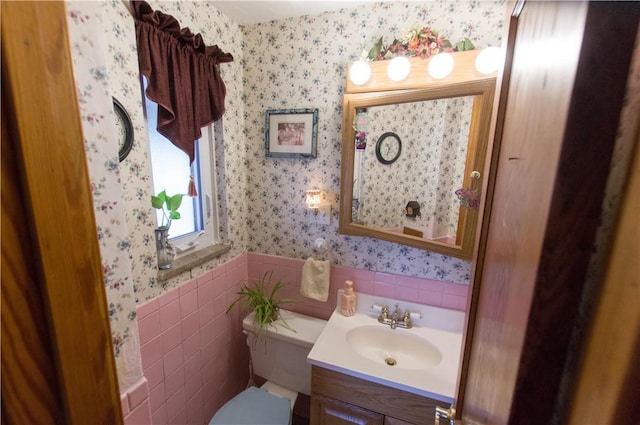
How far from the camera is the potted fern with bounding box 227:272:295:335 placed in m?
1.50

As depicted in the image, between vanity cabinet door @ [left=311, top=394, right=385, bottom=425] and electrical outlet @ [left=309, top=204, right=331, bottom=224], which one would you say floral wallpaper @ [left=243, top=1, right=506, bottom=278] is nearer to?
electrical outlet @ [left=309, top=204, right=331, bottom=224]

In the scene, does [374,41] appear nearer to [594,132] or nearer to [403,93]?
[403,93]

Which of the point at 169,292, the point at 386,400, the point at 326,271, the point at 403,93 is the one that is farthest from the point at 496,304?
the point at 169,292

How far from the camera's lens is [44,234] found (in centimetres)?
36

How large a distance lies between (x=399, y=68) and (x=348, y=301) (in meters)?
1.19

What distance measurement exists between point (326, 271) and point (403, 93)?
992 millimetres

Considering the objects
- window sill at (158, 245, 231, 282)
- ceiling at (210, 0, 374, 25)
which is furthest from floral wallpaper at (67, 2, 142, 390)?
ceiling at (210, 0, 374, 25)

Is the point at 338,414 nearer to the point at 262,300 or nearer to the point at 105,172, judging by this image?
the point at 262,300

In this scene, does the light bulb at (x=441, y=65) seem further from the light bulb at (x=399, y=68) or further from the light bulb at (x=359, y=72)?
the light bulb at (x=359, y=72)

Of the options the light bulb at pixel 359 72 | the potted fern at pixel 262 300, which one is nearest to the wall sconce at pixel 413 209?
the light bulb at pixel 359 72

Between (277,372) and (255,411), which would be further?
(277,372)

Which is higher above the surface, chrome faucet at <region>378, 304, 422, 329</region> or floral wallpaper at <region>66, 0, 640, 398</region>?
floral wallpaper at <region>66, 0, 640, 398</region>

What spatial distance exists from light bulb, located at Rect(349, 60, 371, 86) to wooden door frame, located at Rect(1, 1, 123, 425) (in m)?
1.13

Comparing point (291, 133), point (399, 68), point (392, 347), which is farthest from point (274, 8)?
point (392, 347)
